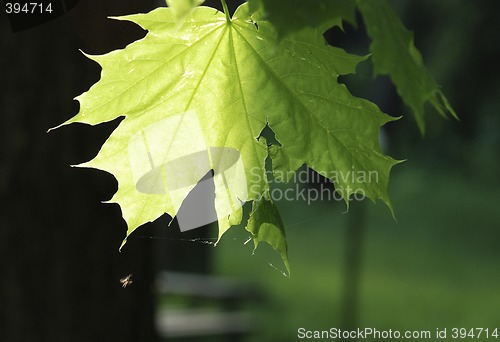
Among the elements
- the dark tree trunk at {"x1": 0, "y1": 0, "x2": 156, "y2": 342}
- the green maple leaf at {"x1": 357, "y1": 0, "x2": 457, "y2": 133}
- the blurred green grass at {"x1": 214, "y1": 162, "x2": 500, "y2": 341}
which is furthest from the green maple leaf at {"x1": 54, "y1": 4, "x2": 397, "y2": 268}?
the blurred green grass at {"x1": 214, "y1": 162, "x2": 500, "y2": 341}

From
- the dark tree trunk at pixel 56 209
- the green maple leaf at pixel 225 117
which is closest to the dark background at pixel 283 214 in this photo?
the dark tree trunk at pixel 56 209

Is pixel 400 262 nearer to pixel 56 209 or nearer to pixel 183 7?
pixel 56 209

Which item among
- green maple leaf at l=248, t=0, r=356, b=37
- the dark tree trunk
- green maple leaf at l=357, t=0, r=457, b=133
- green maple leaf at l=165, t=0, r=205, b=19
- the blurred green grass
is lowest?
the blurred green grass

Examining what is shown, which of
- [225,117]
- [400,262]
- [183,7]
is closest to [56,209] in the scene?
[225,117]

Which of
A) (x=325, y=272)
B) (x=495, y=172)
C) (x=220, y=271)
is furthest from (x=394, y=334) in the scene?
(x=495, y=172)

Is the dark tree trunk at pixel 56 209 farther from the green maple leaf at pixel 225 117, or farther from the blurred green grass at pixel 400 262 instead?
the blurred green grass at pixel 400 262

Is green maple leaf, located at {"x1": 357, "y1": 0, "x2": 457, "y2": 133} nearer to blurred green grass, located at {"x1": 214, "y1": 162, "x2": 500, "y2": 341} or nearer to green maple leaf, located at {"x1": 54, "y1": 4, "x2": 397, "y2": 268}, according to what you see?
green maple leaf, located at {"x1": 54, "y1": 4, "x2": 397, "y2": 268}
